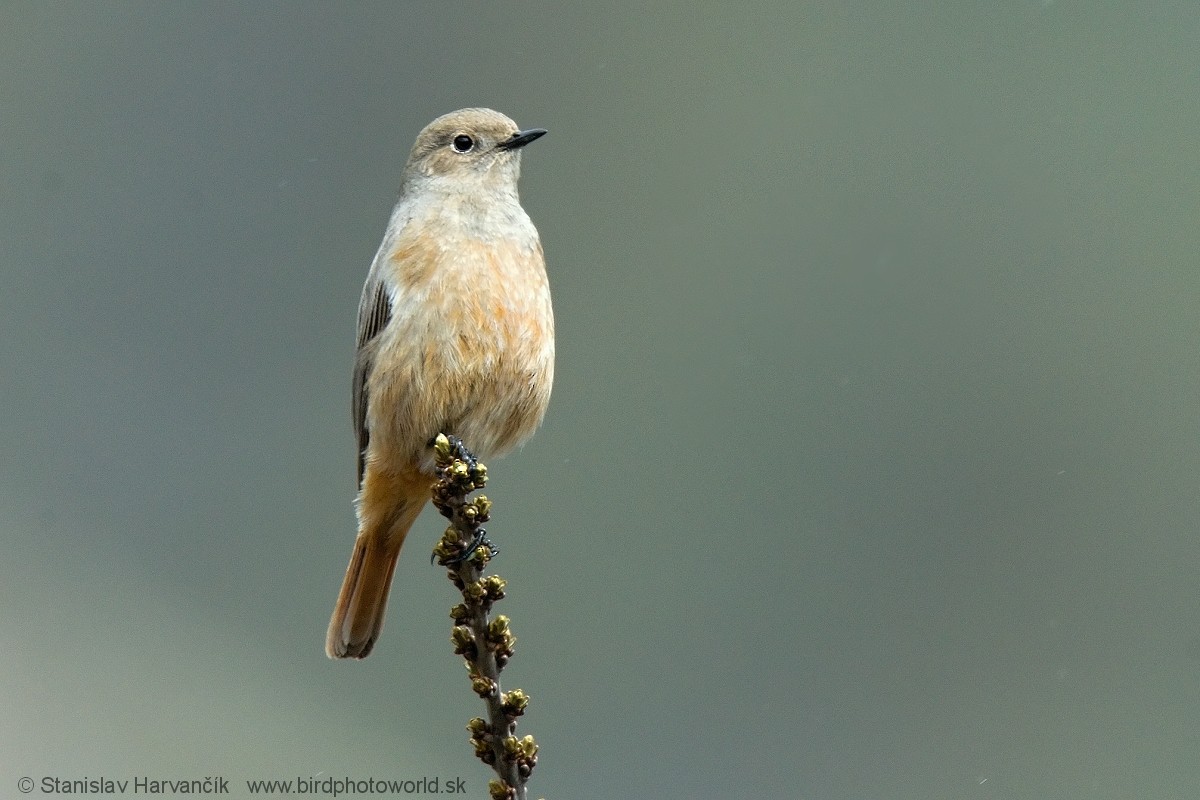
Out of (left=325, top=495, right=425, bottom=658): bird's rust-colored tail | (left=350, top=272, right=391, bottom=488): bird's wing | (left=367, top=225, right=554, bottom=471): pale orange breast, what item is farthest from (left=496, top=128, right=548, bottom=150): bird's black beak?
(left=325, top=495, right=425, bottom=658): bird's rust-colored tail

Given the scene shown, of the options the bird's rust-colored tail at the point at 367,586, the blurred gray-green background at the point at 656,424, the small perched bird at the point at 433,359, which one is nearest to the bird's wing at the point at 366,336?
the small perched bird at the point at 433,359

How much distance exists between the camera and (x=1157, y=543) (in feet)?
119

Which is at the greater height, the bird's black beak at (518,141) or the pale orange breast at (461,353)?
the bird's black beak at (518,141)

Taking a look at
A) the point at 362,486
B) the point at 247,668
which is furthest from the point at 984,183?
the point at 362,486

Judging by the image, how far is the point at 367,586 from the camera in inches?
284

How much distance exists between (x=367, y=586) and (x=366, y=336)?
117cm

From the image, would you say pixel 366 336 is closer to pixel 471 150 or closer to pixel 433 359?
pixel 433 359

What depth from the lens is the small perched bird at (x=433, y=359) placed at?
6.88m

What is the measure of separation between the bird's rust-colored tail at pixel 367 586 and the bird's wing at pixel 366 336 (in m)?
0.26

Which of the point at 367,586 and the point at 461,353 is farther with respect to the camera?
the point at 367,586

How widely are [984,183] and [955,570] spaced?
52.6 feet

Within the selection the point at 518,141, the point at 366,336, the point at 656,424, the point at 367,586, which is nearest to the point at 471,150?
the point at 518,141

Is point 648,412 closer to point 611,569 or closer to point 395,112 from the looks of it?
point 611,569

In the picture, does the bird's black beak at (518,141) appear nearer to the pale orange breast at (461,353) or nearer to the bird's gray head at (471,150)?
the bird's gray head at (471,150)
